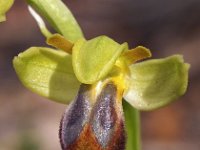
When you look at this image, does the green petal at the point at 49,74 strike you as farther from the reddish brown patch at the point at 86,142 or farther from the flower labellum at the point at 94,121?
the reddish brown patch at the point at 86,142

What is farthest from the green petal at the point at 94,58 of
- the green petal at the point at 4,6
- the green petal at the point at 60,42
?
the green petal at the point at 4,6

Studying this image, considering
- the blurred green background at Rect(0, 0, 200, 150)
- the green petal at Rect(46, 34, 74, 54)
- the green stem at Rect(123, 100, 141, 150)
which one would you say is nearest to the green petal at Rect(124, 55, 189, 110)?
the green stem at Rect(123, 100, 141, 150)

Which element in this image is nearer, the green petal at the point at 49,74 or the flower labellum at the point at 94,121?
the flower labellum at the point at 94,121

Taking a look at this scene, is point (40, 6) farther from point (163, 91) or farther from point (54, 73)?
point (163, 91)

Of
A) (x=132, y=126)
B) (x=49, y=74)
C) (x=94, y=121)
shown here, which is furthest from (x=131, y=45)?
(x=94, y=121)

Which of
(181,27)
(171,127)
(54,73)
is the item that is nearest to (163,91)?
(54,73)

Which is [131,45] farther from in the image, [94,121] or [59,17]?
[94,121]
